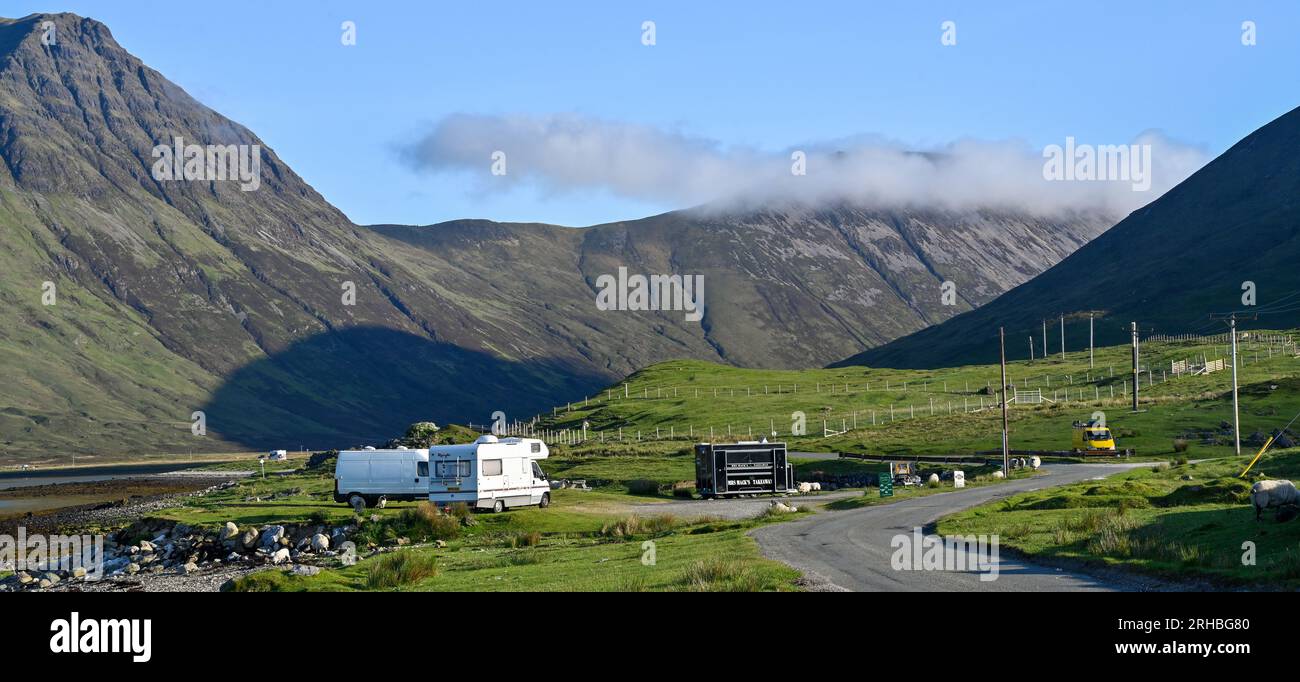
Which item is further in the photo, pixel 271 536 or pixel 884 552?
pixel 271 536

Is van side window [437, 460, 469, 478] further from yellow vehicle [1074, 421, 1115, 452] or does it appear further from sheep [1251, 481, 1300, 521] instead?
yellow vehicle [1074, 421, 1115, 452]

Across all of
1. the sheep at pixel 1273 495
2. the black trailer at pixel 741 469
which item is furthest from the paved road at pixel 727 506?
the sheep at pixel 1273 495

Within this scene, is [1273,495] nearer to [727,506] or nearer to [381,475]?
[727,506]

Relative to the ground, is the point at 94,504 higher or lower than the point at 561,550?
lower

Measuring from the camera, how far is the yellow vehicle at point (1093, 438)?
8950cm

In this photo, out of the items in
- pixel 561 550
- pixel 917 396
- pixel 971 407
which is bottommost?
pixel 561 550

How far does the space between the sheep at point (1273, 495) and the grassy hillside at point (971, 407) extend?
5537cm

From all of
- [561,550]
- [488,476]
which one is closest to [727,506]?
[488,476]

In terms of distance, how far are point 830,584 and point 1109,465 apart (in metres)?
58.5

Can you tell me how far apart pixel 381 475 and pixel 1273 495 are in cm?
4725

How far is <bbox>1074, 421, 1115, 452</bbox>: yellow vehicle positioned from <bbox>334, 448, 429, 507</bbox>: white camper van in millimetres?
51029

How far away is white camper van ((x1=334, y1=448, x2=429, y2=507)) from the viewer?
65562mm

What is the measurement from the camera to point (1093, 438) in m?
89.9

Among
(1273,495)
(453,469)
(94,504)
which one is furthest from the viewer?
(94,504)
